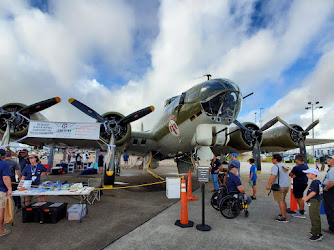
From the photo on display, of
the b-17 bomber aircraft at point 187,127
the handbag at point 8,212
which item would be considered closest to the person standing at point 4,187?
the handbag at point 8,212

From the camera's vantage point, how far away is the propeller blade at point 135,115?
9.13 meters

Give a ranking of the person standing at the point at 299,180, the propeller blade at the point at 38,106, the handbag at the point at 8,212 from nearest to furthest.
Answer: the handbag at the point at 8,212 < the person standing at the point at 299,180 < the propeller blade at the point at 38,106

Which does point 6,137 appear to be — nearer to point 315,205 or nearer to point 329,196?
point 315,205

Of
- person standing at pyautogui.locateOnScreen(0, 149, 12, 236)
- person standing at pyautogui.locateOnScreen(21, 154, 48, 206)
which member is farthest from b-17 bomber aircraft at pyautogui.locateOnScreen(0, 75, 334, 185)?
person standing at pyautogui.locateOnScreen(0, 149, 12, 236)

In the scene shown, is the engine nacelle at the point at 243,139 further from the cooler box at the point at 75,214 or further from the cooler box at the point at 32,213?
the cooler box at the point at 32,213

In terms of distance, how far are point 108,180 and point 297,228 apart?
22.3 feet

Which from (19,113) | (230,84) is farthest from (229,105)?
(19,113)

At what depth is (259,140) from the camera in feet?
37.4

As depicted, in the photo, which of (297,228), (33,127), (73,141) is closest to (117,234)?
(297,228)

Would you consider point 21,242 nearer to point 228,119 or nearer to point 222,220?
point 222,220

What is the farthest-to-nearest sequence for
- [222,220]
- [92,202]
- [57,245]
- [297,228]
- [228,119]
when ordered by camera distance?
[228,119]
[92,202]
[222,220]
[297,228]
[57,245]

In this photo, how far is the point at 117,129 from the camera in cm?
914

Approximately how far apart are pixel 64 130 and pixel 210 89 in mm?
6523

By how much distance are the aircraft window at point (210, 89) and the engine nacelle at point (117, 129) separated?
4.22 meters
